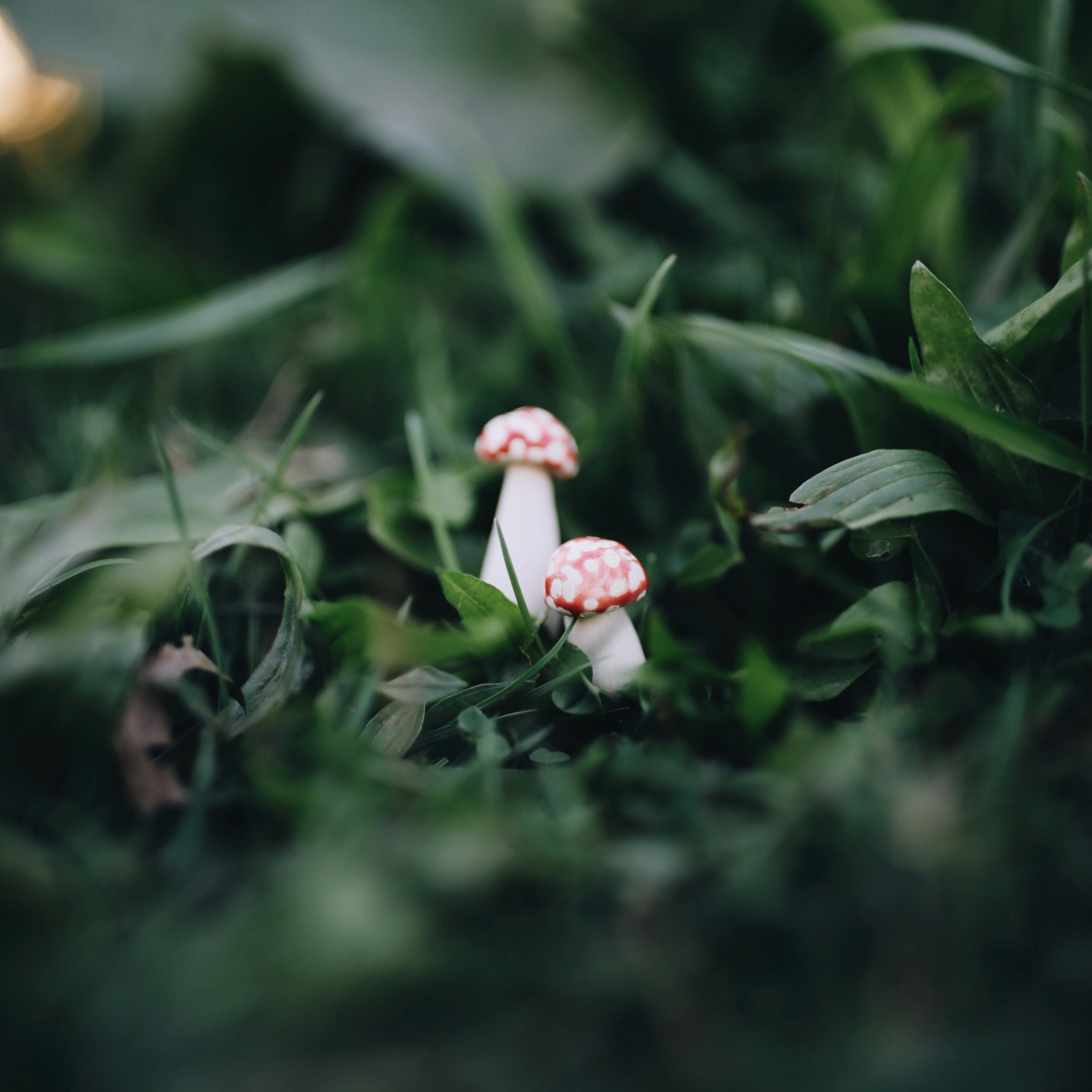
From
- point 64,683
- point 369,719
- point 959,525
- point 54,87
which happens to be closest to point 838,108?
point 959,525

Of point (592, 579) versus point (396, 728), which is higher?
point (592, 579)

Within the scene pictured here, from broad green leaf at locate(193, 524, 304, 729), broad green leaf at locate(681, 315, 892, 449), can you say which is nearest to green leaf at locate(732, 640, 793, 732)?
broad green leaf at locate(681, 315, 892, 449)

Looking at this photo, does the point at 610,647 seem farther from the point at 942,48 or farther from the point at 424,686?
the point at 942,48

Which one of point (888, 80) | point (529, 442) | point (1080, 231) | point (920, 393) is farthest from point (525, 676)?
point (888, 80)

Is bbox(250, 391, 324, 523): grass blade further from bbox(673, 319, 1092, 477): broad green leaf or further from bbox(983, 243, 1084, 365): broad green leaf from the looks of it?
bbox(983, 243, 1084, 365): broad green leaf

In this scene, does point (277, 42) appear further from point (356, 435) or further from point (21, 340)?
point (356, 435)
